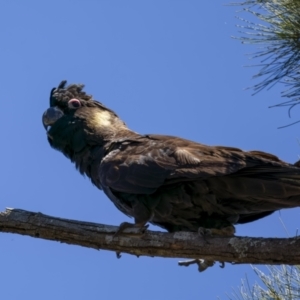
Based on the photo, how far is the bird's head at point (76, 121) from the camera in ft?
16.3

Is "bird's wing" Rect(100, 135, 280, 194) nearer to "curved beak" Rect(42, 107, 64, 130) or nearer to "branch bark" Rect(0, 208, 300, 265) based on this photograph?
"branch bark" Rect(0, 208, 300, 265)

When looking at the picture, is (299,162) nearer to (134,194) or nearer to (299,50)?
(299,50)

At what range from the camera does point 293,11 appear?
14.0 feet

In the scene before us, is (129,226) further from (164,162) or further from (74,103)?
(74,103)

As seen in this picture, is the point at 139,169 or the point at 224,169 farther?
the point at 139,169

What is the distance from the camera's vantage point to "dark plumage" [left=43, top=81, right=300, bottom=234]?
409cm

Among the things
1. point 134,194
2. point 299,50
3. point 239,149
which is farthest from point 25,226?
point 299,50

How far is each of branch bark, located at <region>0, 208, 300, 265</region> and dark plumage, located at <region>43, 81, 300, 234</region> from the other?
46cm

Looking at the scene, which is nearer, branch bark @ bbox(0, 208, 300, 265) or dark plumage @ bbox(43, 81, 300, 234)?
branch bark @ bbox(0, 208, 300, 265)

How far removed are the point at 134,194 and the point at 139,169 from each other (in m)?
0.17

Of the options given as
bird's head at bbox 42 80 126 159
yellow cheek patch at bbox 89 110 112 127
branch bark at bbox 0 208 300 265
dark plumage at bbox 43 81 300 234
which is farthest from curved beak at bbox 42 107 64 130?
branch bark at bbox 0 208 300 265

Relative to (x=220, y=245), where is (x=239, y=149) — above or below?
above

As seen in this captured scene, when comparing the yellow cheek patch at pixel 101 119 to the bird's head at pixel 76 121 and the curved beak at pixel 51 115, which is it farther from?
the curved beak at pixel 51 115

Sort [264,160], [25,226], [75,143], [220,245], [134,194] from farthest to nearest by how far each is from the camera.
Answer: [75,143], [134,194], [264,160], [25,226], [220,245]
